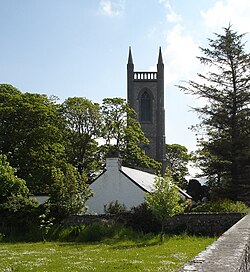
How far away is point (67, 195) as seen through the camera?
26.0 metres

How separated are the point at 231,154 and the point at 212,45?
29.8ft

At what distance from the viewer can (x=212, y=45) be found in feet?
115

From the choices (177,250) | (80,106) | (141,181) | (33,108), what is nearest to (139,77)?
(80,106)

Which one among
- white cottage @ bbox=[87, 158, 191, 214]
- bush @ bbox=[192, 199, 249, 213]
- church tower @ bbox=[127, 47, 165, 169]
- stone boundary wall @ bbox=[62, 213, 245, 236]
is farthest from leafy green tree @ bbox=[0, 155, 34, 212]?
church tower @ bbox=[127, 47, 165, 169]

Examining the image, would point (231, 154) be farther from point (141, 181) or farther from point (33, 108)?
point (33, 108)

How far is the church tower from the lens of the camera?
68938mm

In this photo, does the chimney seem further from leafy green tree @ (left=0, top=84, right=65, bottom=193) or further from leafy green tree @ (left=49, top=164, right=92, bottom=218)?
leafy green tree @ (left=0, top=84, right=65, bottom=193)

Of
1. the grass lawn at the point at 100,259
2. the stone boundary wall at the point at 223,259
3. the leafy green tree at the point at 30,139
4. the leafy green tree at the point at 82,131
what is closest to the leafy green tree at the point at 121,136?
the leafy green tree at the point at 82,131

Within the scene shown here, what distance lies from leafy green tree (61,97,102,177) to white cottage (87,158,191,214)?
41.3 ft

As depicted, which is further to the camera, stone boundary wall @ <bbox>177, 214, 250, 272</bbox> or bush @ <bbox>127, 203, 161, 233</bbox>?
bush @ <bbox>127, 203, 161, 233</bbox>

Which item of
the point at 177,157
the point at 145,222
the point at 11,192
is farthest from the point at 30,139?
the point at 177,157

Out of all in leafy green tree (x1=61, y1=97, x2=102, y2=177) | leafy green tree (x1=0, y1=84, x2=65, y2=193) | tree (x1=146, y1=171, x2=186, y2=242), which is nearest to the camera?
tree (x1=146, y1=171, x2=186, y2=242)

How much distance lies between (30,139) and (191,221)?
17772mm

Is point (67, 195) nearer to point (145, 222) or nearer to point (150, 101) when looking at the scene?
point (145, 222)
